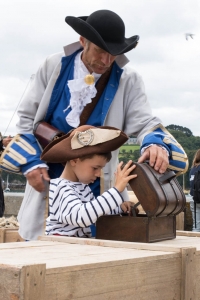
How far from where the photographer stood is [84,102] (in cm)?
384

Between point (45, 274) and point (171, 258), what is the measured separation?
0.84m

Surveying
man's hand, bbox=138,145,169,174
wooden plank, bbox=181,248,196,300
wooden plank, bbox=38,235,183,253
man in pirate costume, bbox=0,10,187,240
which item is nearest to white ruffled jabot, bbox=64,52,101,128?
man in pirate costume, bbox=0,10,187,240

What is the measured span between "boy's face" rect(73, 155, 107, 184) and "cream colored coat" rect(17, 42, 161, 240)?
0.40 m

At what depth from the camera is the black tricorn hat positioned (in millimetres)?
3586

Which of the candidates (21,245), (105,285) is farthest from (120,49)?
(105,285)

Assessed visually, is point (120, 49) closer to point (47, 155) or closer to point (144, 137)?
point (144, 137)

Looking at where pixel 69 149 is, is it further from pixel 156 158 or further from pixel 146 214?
pixel 146 214

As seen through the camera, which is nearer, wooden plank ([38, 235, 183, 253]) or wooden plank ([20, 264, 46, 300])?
wooden plank ([20, 264, 46, 300])

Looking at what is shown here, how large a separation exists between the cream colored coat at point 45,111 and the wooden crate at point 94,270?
2.76ft

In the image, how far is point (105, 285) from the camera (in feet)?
7.31

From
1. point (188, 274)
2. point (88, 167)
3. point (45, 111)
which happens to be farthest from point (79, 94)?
point (188, 274)

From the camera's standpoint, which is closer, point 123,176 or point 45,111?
point 123,176

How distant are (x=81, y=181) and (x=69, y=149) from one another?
20 centimetres

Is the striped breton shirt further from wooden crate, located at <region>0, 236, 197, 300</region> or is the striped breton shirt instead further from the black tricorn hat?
the black tricorn hat
